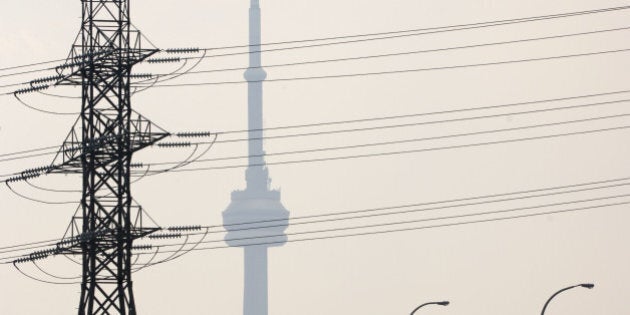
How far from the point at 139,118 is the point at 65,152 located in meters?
4.19

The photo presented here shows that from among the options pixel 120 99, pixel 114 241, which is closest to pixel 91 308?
pixel 114 241

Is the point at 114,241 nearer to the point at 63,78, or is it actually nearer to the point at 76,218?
the point at 76,218

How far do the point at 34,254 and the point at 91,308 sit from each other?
520cm

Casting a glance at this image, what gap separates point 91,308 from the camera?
355 ft

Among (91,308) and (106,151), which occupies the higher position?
(106,151)

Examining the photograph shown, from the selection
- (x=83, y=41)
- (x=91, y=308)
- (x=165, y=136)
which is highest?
(x=83, y=41)

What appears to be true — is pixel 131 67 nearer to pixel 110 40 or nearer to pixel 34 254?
pixel 110 40

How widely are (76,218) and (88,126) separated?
4.68 meters

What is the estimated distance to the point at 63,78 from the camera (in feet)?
369

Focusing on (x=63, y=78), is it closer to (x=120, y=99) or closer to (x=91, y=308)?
(x=120, y=99)

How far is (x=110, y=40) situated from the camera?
367 feet

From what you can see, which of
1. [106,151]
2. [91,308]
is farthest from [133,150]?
[91,308]

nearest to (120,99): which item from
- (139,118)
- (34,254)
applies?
(139,118)

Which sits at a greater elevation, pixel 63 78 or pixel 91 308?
pixel 63 78
